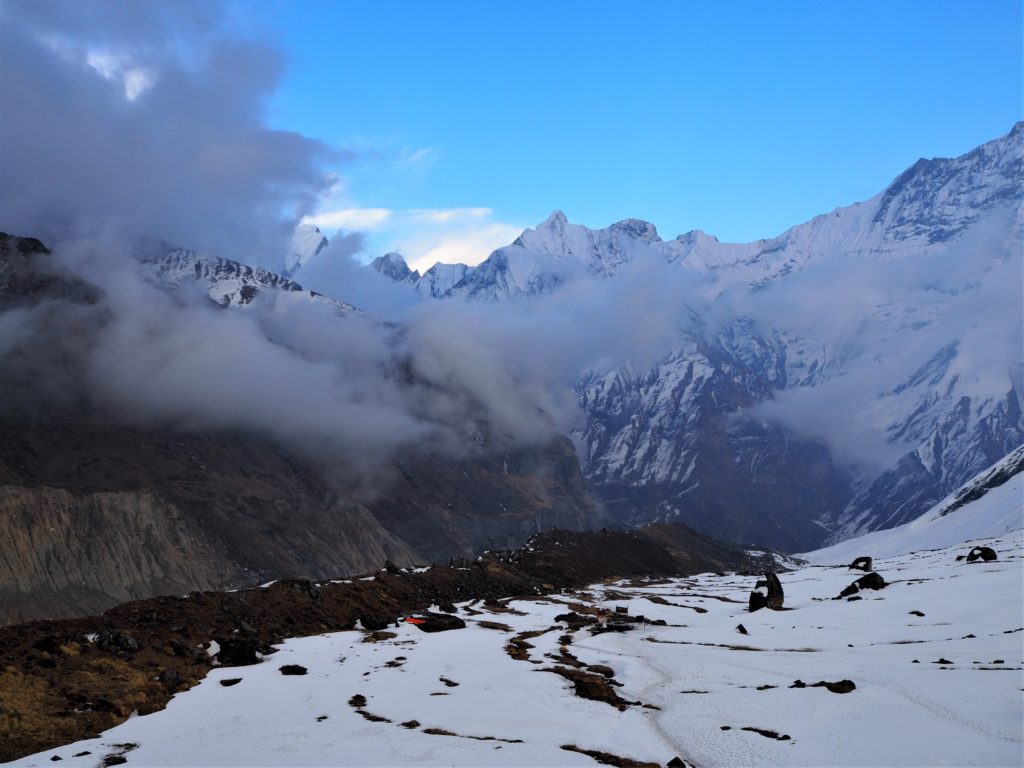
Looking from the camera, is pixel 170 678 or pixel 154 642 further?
pixel 154 642

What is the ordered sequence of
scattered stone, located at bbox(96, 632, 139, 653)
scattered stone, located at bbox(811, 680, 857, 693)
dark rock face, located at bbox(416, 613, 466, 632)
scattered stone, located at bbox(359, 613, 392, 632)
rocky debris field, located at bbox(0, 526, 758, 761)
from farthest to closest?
dark rock face, located at bbox(416, 613, 466, 632)
scattered stone, located at bbox(359, 613, 392, 632)
scattered stone, located at bbox(96, 632, 139, 653)
scattered stone, located at bbox(811, 680, 857, 693)
rocky debris field, located at bbox(0, 526, 758, 761)

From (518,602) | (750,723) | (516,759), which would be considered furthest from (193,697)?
(518,602)

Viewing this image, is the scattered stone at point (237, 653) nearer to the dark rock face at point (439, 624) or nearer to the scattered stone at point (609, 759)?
the dark rock face at point (439, 624)

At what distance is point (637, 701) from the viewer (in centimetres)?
3177

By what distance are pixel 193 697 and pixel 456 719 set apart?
10.3 metres

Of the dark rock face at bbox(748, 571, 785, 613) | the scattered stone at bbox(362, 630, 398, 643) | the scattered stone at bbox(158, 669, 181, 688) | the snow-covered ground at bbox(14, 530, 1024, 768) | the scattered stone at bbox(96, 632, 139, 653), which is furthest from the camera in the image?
the dark rock face at bbox(748, 571, 785, 613)

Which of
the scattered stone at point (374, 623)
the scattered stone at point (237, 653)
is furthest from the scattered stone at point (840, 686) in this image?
the scattered stone at point (374, 623)

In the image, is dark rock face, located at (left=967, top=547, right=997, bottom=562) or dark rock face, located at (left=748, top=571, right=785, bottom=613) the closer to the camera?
dark rock face, located at (left=748, top=571, right=785, bottom=613)

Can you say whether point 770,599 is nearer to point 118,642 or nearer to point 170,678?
point 170,678

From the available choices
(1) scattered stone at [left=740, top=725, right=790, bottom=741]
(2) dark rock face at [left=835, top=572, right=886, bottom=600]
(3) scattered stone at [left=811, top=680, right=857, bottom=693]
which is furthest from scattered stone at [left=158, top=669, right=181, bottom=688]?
(2) dark rock face at [left=835, top=572, right=886, bottom=600]

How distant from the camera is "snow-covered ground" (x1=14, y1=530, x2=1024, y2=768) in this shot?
2492cm

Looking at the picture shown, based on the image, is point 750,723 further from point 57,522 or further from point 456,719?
point 57,522

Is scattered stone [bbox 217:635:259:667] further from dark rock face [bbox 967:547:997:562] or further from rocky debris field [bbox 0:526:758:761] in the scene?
dark rock face [bbox 967:547:997:562]

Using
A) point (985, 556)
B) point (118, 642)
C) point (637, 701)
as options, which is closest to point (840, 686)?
point (637, 701)
